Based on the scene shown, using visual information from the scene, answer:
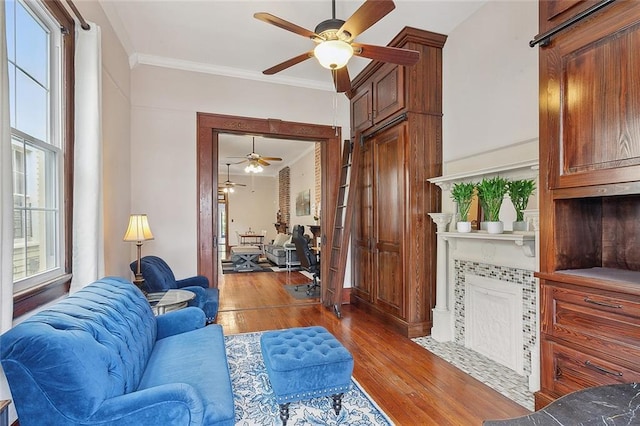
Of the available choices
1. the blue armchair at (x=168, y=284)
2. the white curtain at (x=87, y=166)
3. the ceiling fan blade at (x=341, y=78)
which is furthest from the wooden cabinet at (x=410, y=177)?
the white curtain at (x=87, y=166)

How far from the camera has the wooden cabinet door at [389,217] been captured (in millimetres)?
3725

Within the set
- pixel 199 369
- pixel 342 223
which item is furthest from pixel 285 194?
pixel 199 369

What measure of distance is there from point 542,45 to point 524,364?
7.84 ft

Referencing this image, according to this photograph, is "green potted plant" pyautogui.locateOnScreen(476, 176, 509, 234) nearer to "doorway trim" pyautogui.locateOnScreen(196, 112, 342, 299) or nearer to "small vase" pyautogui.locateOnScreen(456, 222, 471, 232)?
"small vase" pyautogui.locateOnScreen(456, 222, 471, 232)

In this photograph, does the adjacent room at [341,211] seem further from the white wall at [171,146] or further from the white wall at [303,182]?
the white wall at [303,182]

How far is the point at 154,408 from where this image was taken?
128 centimetres

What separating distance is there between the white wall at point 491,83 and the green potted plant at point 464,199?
0.99ft

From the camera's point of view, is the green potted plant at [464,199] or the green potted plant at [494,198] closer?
the green potted plant at [494,198]

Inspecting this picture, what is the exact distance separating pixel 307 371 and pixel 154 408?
0.93m

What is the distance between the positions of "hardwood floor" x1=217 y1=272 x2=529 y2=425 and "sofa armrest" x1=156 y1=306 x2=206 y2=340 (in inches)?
53.6

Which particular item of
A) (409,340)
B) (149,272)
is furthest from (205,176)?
(409,340)

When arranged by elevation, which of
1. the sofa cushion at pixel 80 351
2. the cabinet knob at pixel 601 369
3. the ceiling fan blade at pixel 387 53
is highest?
the ceiling fan blade at pixel 387 53

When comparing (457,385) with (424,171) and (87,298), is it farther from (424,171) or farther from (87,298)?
(87,298)

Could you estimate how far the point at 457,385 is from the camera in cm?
249
